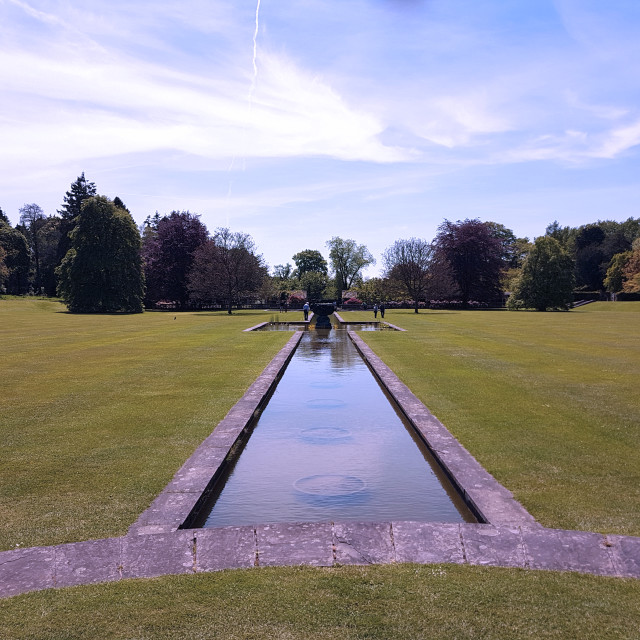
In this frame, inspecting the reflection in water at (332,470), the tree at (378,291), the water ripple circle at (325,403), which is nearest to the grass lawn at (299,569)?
the reflection in water at (332,470)

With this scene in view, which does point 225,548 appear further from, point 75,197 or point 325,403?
point 75,197

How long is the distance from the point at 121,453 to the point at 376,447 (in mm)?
3448

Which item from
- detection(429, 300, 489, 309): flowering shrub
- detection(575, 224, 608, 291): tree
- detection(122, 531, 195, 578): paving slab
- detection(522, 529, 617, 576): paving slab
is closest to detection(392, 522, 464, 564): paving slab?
detection(522, 529, 617, 576): paving slab

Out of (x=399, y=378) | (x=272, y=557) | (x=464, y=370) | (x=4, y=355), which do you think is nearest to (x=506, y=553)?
(x=272, y=557)

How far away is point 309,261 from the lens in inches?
5492

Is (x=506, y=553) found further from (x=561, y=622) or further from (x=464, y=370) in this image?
(x=464, y=370)

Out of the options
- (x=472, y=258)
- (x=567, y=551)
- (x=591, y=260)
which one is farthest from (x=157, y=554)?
(x=591, y=260)

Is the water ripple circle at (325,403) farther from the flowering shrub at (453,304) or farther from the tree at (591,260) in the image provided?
the tree at (591,260)

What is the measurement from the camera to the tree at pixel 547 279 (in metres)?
65.8

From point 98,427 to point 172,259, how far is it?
223ft

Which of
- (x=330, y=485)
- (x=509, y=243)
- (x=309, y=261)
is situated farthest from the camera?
(x=309, y=261)

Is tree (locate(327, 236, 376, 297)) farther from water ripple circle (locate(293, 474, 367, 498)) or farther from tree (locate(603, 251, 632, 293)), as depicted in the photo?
water ripple circle (locate(293, 474, 367, 498))

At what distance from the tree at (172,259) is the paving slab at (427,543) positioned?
2795 inches

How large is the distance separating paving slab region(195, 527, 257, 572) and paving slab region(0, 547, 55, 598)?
3.36 feet
